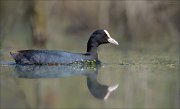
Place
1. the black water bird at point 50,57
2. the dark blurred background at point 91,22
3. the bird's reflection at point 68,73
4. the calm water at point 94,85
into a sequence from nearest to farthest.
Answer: the calm water at point 94,85, the bird's reflection at point 68,73, the black water bird at point 50,57, the dark blurred background at point 91,22

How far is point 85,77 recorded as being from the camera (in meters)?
12.3

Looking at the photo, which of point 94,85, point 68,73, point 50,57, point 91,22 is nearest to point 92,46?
point 50,57

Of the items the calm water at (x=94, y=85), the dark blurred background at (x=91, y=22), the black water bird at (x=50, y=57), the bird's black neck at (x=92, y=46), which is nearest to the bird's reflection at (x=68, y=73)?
the calm water at (x=94, y=85)

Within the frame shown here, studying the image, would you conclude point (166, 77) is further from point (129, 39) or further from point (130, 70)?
point (129, 39)

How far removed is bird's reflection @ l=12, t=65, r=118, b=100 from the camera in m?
11.0

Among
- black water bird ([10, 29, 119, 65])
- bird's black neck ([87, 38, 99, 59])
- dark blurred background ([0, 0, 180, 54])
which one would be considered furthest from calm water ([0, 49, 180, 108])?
dark blurred background ([0, 0, 180, 54])

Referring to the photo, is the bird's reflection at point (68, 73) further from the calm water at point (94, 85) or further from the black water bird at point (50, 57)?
the black water bird at point (50, 57)

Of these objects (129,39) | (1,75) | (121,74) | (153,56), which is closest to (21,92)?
(1,75)

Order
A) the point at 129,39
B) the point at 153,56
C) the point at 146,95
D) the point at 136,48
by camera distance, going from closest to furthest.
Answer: the point at 146,95, the point at 153,56, the point at 136,48, the point at 129,39

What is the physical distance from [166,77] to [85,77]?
1.54 meters

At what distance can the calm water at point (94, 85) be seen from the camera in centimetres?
982

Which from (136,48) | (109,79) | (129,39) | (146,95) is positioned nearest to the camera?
(146,95)

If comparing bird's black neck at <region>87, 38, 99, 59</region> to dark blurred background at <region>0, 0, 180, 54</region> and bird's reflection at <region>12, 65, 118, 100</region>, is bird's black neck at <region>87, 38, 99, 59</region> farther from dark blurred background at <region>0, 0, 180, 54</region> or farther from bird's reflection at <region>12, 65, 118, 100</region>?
dark blurred background at <region>0, 0, 180, 54</region>

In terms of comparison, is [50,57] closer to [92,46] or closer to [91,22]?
[92,46]
